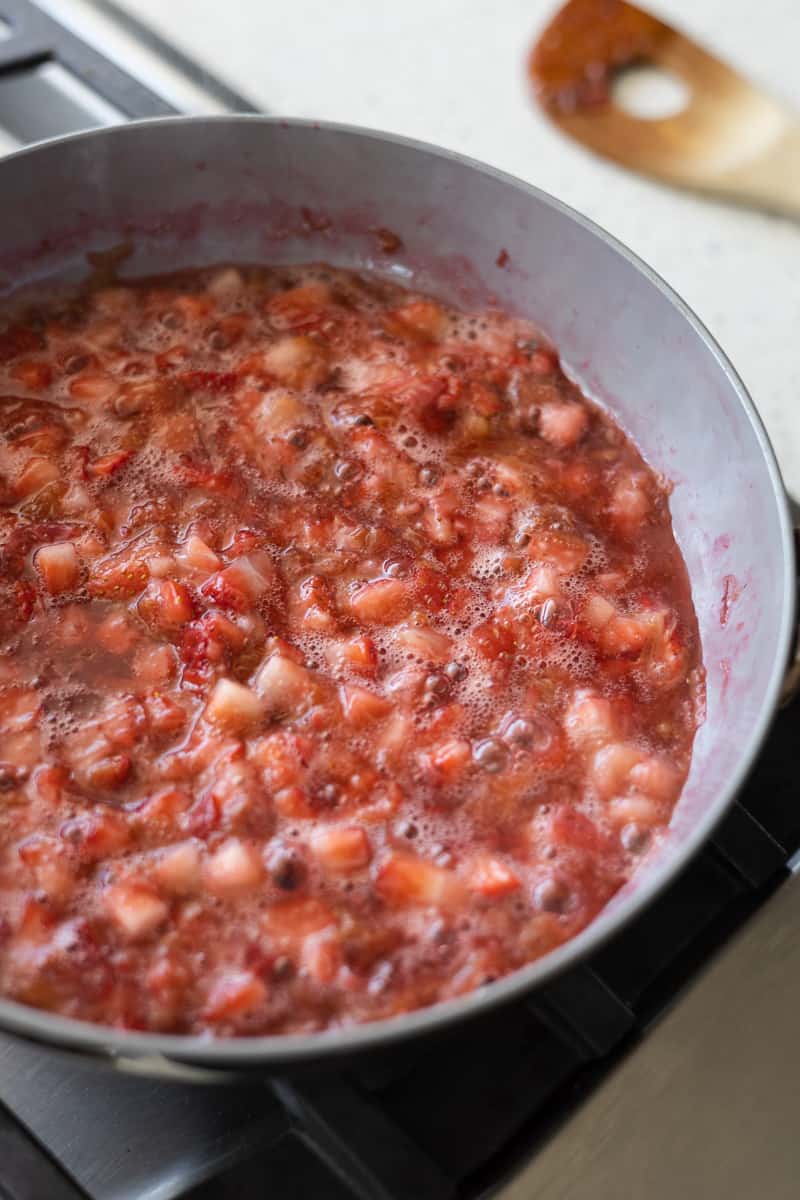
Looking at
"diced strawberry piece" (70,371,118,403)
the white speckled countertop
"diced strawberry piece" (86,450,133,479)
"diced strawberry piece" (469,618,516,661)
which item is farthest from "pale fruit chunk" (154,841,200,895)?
the white speckled countertop

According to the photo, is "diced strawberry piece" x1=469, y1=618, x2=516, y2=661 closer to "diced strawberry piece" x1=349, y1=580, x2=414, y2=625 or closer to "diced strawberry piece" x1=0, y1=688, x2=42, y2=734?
"diced strawberry piece" x1=349, y1=580, x2=414, y2=625

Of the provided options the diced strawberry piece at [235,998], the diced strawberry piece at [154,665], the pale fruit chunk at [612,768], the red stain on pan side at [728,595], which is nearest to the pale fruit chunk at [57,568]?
the diced strawberry piece at [154,665]

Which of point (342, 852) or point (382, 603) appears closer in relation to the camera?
point (342, 852)

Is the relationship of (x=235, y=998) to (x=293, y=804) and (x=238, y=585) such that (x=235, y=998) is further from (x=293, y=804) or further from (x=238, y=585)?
(x=238, y=585)

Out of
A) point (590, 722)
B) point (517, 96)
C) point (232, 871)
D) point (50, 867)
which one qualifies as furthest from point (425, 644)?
point (517, 96)

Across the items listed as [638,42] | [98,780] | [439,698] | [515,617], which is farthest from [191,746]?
[638,42]
